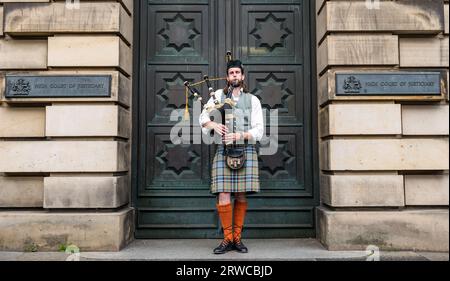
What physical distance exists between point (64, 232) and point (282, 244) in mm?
2853

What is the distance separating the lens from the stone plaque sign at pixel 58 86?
5.28m

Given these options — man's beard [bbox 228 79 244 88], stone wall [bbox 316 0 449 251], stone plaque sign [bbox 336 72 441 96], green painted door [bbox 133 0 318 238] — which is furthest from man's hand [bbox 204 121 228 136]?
stone plaque sign [bbox 336 72 441 96]

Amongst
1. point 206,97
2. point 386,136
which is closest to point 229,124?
point 206,97

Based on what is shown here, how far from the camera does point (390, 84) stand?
5266mm

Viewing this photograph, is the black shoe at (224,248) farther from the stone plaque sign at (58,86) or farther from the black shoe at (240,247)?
the stone plaque sign at (58,86)

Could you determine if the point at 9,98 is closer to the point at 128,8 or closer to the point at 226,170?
the point at 128,8

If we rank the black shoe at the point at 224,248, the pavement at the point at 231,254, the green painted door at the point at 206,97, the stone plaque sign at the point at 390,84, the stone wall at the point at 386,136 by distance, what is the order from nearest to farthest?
the pavement at the point at 231,254 < the black shoe at the point at 224,248 < the stone wall at the point at 386,136 < the stone plaque sign at the point at 390,84 < the green painted door at the point at 206,97

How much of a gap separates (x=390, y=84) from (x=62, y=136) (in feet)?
14.1

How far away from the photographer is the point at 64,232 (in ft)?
16.9

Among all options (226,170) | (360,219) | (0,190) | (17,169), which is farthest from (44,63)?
(360,219)

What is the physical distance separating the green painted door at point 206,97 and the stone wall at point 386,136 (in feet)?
2.21

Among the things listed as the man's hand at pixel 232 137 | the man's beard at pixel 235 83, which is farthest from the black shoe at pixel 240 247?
the man's beard at pixel 235 83

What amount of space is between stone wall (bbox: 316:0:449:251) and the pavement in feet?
0.61

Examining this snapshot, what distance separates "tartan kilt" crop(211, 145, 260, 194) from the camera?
4.91m
